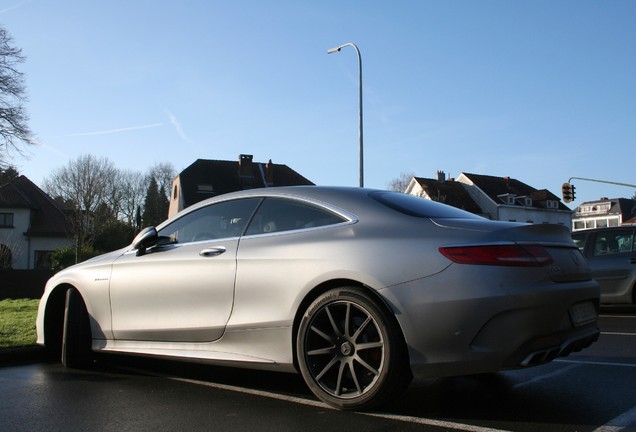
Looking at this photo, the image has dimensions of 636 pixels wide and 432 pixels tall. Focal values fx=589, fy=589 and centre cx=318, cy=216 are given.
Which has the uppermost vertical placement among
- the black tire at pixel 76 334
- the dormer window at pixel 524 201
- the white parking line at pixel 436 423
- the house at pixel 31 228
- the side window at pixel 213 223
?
the dormer window at pixel 524 201

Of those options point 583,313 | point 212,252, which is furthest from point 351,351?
point 583,313

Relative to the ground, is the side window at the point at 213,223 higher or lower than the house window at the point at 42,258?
higher

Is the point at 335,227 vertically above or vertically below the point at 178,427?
above

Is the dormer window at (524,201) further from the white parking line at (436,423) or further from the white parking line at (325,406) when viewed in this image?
the white parking line at (436,423)

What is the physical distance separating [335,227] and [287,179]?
181 feet

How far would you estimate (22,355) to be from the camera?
19.4 feet

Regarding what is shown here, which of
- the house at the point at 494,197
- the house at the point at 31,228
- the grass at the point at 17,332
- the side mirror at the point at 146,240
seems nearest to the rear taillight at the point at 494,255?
the side mirror at the point at 146,240

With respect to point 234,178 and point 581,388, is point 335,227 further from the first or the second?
point 234,178

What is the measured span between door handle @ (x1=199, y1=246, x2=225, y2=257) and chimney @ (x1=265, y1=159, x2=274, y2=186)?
5277 centimetres

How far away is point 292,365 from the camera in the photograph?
3910 mm

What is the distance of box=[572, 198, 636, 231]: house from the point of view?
10131 centimetres

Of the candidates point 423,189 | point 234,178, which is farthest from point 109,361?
point 423,189

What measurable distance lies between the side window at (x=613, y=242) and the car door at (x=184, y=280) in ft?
27.9

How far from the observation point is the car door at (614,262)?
10320 mm
